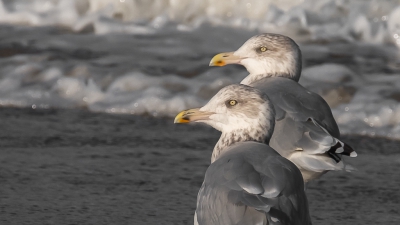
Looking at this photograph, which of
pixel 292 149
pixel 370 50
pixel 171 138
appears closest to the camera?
pixel 292 149

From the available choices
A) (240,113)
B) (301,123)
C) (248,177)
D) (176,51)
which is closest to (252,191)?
(248,177)

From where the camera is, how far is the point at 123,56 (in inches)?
338

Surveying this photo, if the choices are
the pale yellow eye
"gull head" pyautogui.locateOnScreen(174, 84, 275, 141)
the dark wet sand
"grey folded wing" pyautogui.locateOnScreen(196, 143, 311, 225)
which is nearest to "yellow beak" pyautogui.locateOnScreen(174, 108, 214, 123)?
"gull head" pyautogui.locateOnScreen(174, 84, 275, 141)

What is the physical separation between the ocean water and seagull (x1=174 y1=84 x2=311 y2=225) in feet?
9.10

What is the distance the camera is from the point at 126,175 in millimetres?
5172

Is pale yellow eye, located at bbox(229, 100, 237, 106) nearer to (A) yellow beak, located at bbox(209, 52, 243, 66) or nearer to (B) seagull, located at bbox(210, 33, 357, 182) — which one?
(B) seagull, located at bbox(210, 33, 357, 182)

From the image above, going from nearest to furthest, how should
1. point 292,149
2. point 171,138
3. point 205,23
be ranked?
point 292,149
point 171,138
point 205,23

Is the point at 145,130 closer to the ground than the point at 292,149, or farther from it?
closer to the ground

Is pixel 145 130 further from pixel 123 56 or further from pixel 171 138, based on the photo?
pixel 123 56

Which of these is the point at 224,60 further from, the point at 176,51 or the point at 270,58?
the point at 176,51

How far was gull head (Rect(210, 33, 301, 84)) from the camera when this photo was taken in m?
5.03

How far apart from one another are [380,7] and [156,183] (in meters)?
Result: 6.22

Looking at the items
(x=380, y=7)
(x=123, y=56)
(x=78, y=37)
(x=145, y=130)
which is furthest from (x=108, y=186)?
(x=380, y=7)

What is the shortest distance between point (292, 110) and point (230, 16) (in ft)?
21.7
